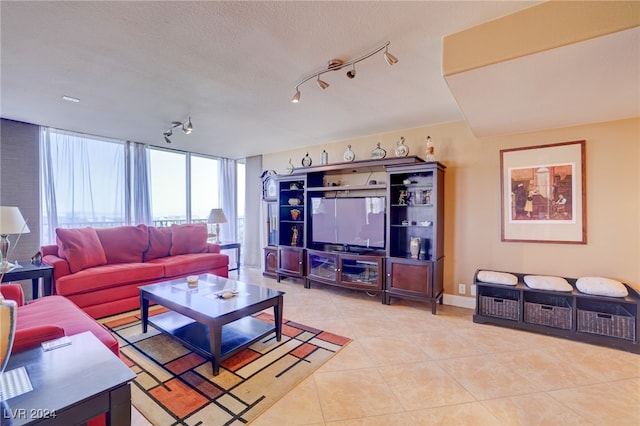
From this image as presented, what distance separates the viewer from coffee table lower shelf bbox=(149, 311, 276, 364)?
2242 millimetres

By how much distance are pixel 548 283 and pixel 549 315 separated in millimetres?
312

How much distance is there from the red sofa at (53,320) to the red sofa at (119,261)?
82 cm

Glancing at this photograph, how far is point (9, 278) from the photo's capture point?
9.26ft

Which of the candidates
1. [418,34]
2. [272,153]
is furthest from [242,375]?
[272,153]

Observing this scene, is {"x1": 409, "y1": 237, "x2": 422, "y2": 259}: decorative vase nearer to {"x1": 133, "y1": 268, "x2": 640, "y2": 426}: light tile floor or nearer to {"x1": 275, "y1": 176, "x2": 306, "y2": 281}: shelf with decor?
{"x1": 133, "y1": 268, "x2": 640, "y2": 426}: light tile floor

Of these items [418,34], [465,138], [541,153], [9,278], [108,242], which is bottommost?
[9,278]

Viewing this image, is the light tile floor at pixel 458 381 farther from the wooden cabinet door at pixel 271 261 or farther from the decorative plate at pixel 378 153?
the decorative plate at pixel 378 153

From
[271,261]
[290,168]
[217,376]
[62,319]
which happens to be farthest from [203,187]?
[217,376]

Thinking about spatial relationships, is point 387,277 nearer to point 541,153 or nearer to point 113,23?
point 541,153

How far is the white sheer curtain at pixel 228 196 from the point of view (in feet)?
20.7

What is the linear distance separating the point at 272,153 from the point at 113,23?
397 cm

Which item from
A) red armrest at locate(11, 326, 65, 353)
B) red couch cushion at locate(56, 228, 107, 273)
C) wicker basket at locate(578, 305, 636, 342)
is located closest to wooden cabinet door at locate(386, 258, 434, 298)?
wicker basket at locate(578, 305, 636, 342)

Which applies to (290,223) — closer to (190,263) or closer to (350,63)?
(190,263)

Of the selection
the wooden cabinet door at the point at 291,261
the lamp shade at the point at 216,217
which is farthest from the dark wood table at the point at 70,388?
the lamp shade at the point at 216,217
